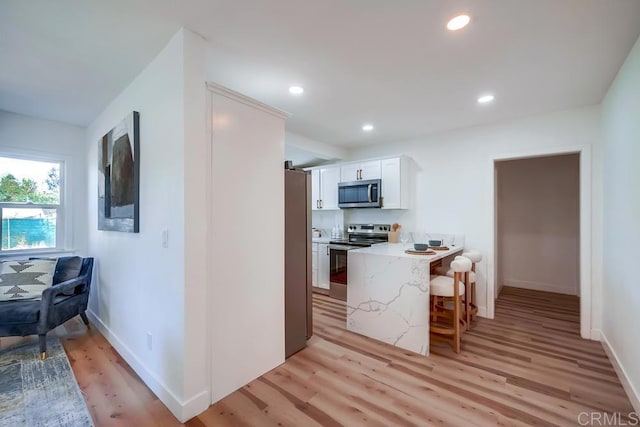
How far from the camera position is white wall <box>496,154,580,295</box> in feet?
15.5

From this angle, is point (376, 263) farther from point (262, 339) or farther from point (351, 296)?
point (262, 339)

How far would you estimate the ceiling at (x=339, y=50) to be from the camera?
1.63 m

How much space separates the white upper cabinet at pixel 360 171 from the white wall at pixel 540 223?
7.48ft

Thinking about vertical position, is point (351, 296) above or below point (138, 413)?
above

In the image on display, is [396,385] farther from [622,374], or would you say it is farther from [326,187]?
[326,187]

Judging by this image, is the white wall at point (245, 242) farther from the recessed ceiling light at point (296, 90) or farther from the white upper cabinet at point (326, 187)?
the white upper cabinet at point (326, 187)

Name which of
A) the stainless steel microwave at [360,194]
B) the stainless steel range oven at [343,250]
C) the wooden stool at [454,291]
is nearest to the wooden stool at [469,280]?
the wooden stool at [454,291]

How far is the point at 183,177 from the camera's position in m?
1.78

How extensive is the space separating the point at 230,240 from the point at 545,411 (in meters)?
2.51

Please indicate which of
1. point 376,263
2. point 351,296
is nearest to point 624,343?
point 376,263

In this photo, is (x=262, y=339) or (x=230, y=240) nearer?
(x=230, y=240)

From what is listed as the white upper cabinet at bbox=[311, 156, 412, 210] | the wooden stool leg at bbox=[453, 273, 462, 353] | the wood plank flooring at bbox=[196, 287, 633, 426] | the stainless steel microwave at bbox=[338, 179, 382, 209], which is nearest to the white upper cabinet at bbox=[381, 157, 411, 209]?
Result: the white upper cabinet at bbox=[311, 156, 412, 210]

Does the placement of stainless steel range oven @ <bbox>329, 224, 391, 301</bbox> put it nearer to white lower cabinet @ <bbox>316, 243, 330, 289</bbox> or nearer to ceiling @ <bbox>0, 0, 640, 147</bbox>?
white lower cabinet @ <bbox>316, 243, 330, 289</bbox>

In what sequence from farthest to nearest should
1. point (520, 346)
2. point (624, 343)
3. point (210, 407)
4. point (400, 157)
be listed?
1. point (400, 157)
2. point (520, 346)
3. point (624, 343)
4. point (210, 407)
